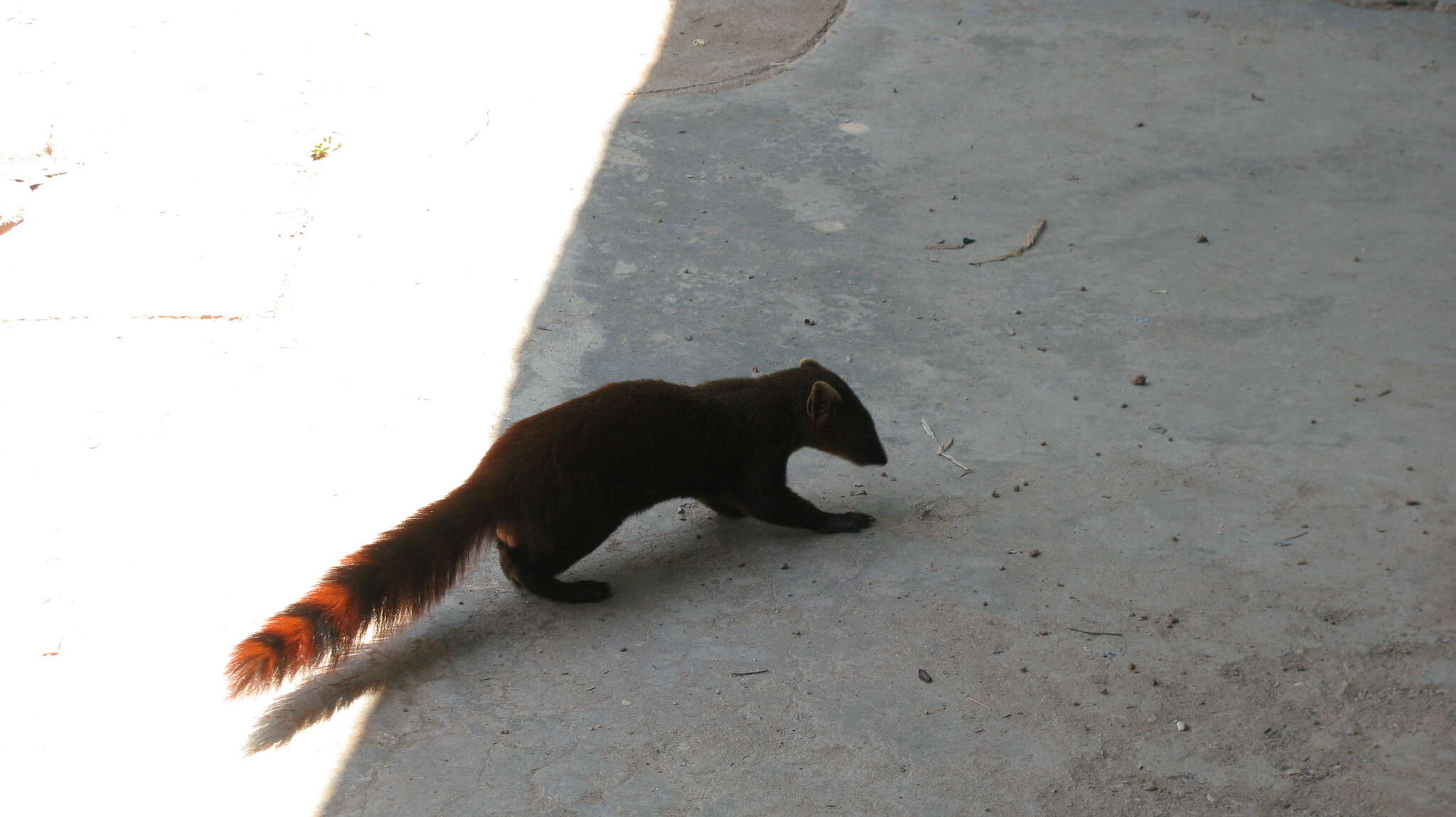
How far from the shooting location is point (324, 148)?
647 cm

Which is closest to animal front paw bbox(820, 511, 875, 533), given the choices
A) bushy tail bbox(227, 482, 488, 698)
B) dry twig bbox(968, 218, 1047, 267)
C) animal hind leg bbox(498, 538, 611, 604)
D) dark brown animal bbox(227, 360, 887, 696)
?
dark brown animal bbox(227, 360, 887, 696)

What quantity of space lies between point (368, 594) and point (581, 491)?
2.17 ft

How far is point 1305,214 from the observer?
573 centimetres

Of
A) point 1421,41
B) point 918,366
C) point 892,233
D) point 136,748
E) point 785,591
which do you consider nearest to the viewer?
point 136,748

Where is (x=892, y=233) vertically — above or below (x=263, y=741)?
below

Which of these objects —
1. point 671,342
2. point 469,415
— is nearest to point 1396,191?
point 671,342

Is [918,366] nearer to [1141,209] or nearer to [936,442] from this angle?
[936,442]

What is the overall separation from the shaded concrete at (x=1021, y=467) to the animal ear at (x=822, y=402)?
1.34ft

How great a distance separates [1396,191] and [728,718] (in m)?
4.93

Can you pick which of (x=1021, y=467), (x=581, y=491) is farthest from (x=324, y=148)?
(x=1021, y=467)

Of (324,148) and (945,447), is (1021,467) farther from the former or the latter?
(324,148)

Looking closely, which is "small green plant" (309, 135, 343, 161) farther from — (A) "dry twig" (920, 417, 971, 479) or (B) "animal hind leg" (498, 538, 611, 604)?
(A) "dry twig" (920, 417, 971, 479)

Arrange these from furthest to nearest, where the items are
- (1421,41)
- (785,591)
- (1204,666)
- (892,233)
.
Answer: (1421,41)
(892,233)
(785,591)
(1204,666)

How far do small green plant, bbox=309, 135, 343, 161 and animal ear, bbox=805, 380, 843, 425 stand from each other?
152 inches
